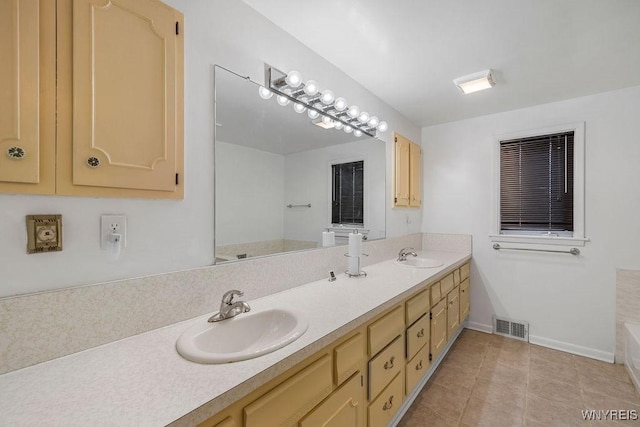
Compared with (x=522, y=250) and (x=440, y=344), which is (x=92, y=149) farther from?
(x=522, y=250)

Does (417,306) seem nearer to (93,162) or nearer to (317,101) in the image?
(317,101)

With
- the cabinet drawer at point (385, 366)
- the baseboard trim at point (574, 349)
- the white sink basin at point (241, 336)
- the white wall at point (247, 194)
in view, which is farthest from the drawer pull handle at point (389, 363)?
the baseboard trim at point (574, 349)

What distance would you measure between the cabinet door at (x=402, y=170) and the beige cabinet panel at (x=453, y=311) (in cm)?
97

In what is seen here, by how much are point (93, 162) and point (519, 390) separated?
2892 millimetres

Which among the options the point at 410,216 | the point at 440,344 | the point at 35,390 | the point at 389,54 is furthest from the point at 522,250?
the point at 35,390

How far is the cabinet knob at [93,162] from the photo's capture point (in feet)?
2.94

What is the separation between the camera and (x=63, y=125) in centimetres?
86

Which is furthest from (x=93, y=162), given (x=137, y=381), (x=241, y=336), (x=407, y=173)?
(x=407, y=173)

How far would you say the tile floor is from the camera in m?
1.76

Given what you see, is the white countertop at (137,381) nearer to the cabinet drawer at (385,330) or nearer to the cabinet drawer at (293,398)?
the cabinet drawer at (293,398)

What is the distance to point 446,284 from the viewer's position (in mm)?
2307

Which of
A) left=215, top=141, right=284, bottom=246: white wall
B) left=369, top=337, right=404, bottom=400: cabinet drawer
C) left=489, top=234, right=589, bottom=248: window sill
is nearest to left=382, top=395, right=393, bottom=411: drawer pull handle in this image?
left=369, top=337, right=404, bottom=400: cabinet drawer

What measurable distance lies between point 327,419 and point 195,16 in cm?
174

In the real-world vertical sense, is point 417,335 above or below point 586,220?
below
